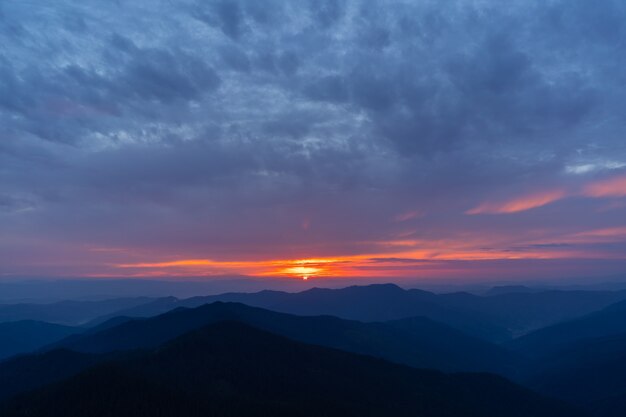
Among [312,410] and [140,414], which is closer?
[140,414]

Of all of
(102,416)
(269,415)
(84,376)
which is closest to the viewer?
(102,416)

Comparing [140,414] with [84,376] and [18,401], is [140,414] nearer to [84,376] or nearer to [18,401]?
[84,376]

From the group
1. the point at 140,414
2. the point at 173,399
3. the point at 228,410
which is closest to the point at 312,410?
the point at 228,410

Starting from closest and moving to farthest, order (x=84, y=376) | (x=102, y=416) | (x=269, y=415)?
(x=102, y=416), (x=269, y=415), (x=84, y=376)

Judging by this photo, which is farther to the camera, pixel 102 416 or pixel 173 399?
pixel 173 399

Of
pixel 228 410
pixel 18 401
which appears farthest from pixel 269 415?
pixel 18 401

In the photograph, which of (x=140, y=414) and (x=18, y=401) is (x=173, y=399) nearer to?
(x=140, y=414)

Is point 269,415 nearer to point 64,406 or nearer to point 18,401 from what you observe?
point 64,406

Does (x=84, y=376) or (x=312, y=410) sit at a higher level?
(x=84, y=376)
